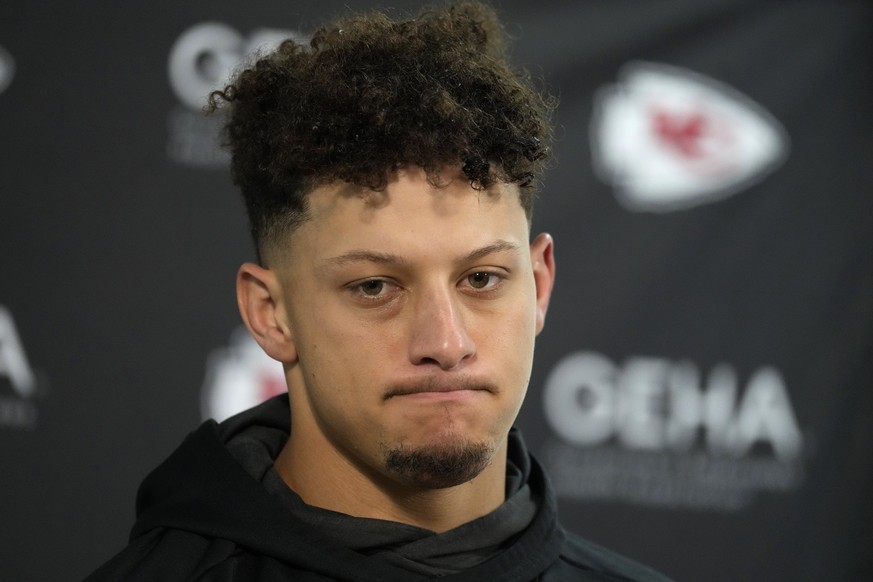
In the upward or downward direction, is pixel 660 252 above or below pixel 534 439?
above

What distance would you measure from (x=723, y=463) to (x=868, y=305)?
0.51 metres

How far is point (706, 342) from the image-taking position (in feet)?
8.18

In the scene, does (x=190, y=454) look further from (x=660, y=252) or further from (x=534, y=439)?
(x=660, y=252)

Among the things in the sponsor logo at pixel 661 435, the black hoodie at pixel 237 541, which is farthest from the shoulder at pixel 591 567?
the sponsor logo at pixel 661 435

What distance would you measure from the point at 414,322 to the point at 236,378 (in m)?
1.08

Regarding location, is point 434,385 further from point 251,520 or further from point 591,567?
point 591,567

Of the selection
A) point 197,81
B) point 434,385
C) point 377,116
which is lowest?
point 434,385

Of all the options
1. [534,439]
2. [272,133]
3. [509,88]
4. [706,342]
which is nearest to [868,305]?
[706,342]

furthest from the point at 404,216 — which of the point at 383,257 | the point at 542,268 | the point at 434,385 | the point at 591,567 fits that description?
the point at 591,567

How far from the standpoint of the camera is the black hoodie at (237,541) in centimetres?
135

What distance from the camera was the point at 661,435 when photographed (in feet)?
8.03

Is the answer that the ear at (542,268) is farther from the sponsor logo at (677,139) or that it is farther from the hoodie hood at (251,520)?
the sponsor logo at (677,139)

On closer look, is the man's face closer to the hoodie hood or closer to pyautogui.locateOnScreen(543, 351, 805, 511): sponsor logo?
the hoodie hood

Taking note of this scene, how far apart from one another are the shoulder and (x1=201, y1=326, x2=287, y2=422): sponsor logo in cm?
90
